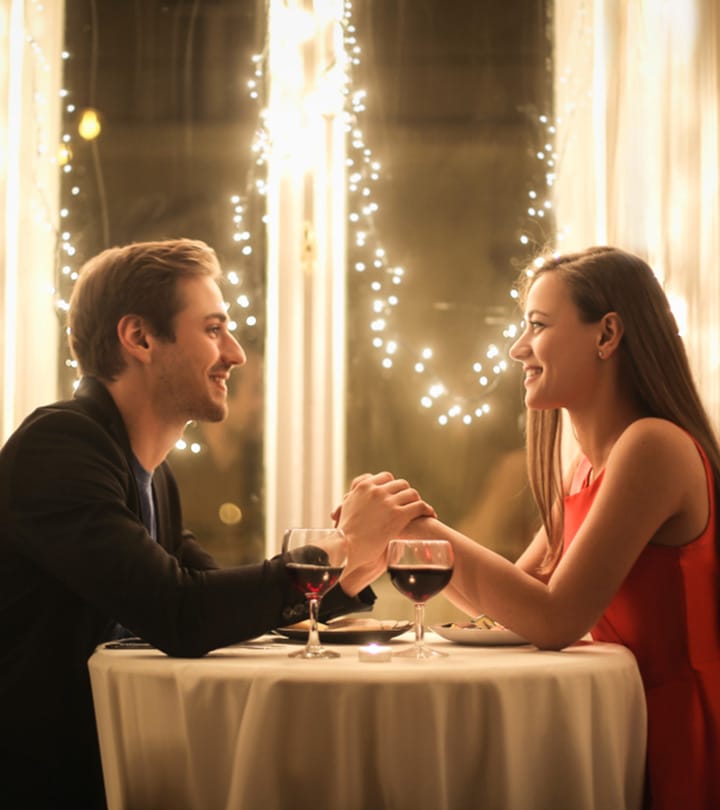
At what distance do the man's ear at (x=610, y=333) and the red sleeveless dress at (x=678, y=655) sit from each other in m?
0.29

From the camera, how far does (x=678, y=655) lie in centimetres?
168

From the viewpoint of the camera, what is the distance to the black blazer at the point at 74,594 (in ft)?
4.91

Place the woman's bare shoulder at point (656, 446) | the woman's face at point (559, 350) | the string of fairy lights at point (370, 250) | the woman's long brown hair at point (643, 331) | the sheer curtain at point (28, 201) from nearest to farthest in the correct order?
the woman's bare shoulder at point (656, 446), the woman's long brown hair at point (643, 331), the woman's face at point (559, 350), the sheer curtain at point (28, 201), the string of fairy lights at point (370, 250)

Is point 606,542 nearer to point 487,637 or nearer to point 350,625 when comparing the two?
point 487,637

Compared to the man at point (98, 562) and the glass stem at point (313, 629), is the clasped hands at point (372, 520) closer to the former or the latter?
the man at point (98, 562)

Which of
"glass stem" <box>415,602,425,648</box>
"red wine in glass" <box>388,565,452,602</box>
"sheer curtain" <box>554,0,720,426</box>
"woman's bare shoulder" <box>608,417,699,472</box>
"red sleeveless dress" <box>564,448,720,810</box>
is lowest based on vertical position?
"red sleeveless dress" <box>564,448,720,810</box>

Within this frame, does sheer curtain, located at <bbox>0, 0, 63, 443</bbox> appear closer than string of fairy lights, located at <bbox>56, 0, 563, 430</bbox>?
Yes

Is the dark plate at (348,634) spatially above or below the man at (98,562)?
below

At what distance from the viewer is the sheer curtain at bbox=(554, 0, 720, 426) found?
2.78m

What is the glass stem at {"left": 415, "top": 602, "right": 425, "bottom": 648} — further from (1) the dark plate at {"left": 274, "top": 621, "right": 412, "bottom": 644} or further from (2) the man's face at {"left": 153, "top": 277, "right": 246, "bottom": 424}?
(2) the man's face at {"left": 153, "top": 277, "right": 246, "bottom": 424}

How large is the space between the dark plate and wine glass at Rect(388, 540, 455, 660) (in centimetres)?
22

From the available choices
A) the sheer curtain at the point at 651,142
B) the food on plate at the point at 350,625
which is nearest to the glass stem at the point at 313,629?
the food on plate at the point at 350,625

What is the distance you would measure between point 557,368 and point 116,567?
3.21ft

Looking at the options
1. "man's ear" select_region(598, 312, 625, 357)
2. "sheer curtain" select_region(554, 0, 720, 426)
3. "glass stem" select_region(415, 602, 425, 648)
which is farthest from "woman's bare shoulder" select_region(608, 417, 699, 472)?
"sheer curtain" select_region(554, 0, 720, 426)
